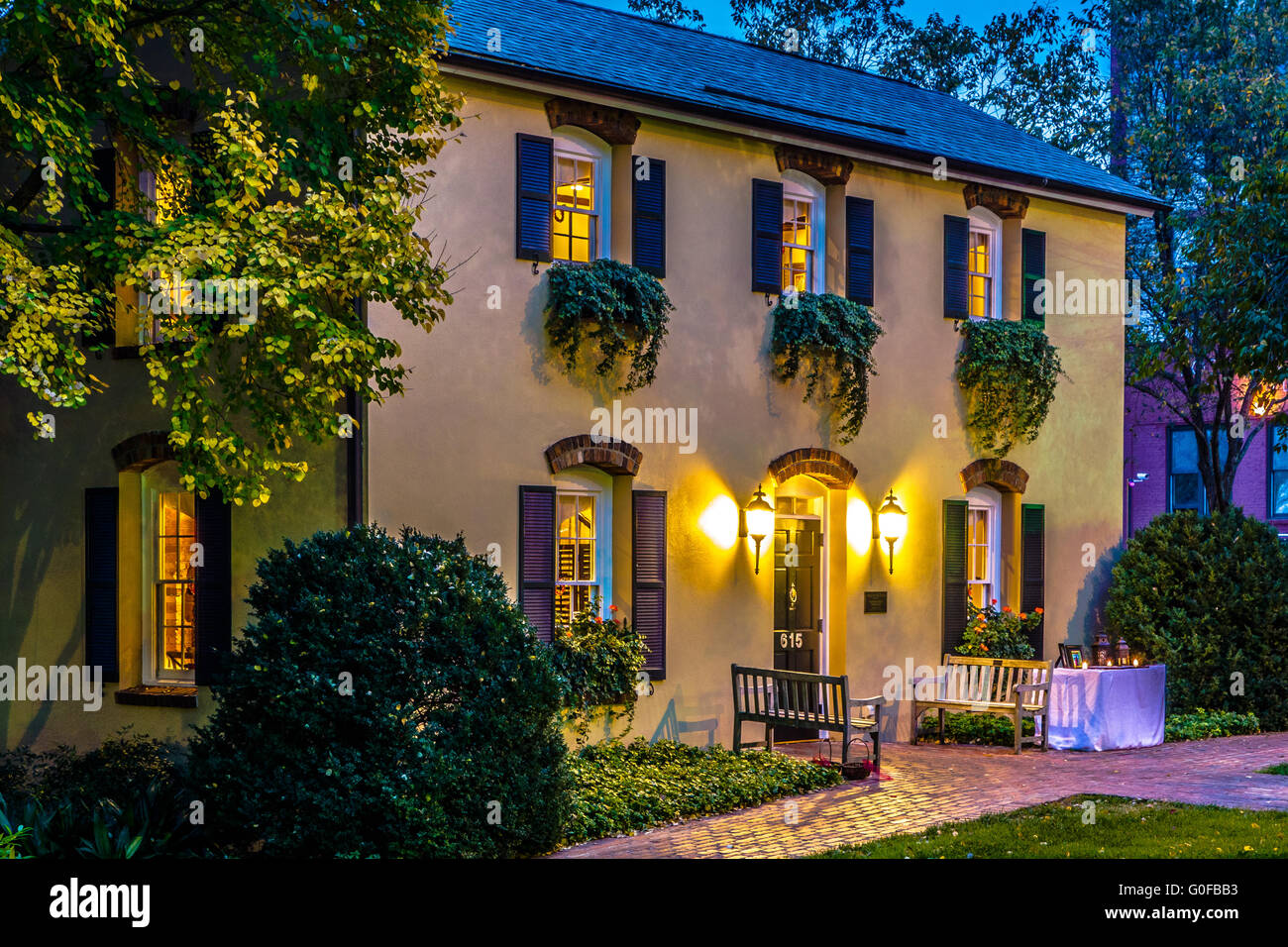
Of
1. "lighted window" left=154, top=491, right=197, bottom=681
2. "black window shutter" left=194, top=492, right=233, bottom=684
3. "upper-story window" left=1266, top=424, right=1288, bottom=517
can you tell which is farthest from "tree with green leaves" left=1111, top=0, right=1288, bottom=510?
"lighted window" left=154, top=491, right=197, bottom=681

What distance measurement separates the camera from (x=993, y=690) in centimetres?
1491

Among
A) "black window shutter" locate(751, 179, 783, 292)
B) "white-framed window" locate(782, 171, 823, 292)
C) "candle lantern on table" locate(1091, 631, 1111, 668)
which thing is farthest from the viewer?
"candle lantern on table" locate(1091, 631, 1111, 668)

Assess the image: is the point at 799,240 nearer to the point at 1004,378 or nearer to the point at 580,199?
the point at 580,199

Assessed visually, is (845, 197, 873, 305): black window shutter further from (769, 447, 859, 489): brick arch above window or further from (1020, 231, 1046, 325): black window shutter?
(1020, 231, 1046, 325): black window shutter

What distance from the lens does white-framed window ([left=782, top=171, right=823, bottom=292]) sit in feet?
47.5

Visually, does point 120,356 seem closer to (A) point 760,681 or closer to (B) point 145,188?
(B) point 145,188

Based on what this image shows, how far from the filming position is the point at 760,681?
13.4 m

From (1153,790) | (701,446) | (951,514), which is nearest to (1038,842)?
(1153,790)

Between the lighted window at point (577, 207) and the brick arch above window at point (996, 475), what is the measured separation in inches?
218

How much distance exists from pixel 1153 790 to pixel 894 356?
18.4 ft

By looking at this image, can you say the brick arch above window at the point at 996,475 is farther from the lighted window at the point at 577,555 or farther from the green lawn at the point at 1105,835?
the green lawn at the point at 1105,835

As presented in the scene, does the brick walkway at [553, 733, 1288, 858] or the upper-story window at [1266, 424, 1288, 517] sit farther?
the upper-story window at [1266, 424, 1288, 517]

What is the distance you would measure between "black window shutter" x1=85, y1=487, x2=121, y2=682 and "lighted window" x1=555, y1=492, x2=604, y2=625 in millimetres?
4118

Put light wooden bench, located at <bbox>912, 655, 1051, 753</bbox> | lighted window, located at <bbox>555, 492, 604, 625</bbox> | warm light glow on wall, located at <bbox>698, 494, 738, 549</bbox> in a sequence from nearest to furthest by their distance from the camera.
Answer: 1. lighted window, located at <bbox>555, 492, 604, 625</bbox>
2. warm light glow on wall, located at <bbox>698, 494, 738, 549</bbox>
3. light wooden bench, located at <bbox>912, 655, 1051, 753</bbox>
